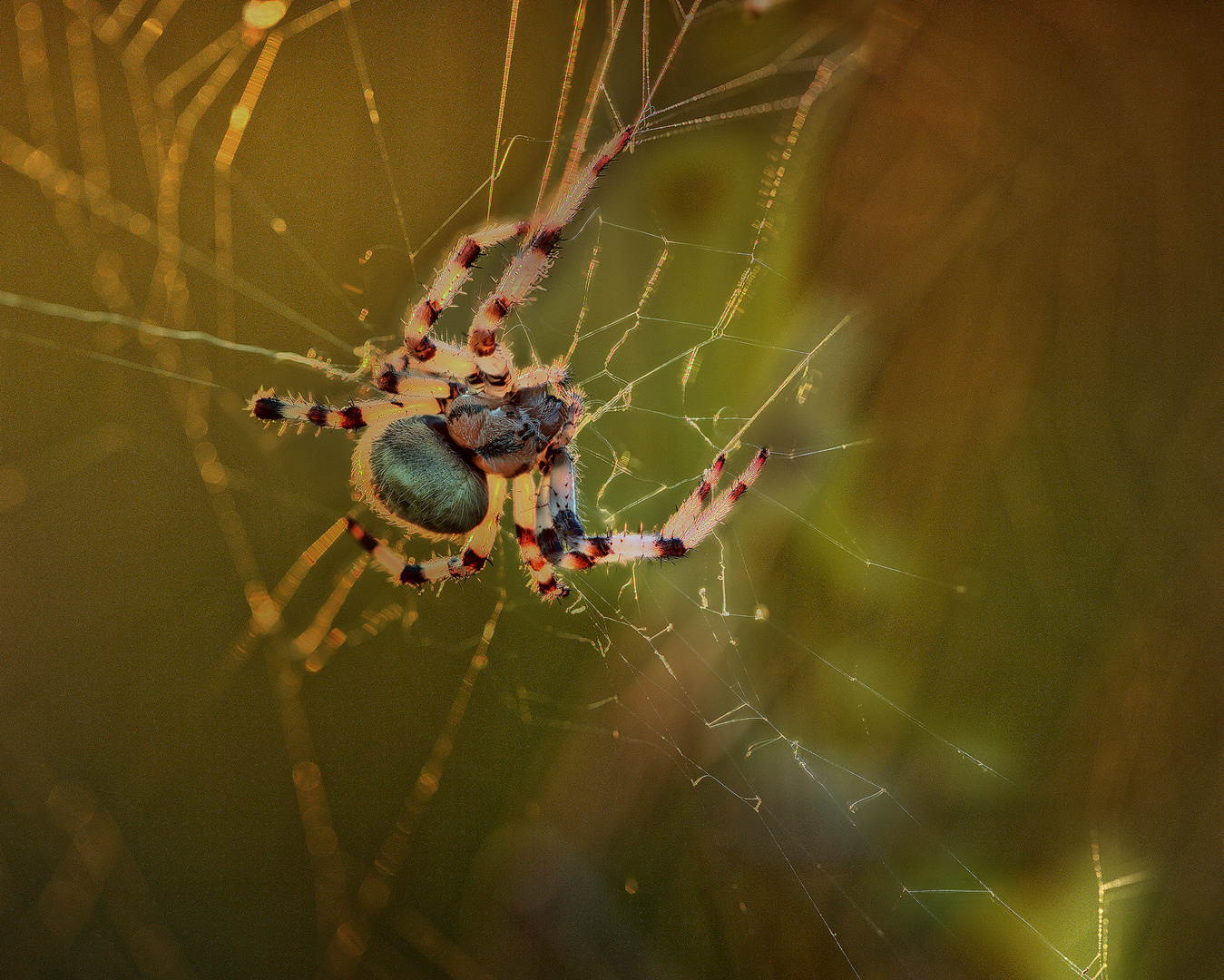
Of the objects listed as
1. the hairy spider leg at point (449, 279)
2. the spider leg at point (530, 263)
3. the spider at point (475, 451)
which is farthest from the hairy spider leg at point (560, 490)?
the hairy spider leg at point (449, 279)

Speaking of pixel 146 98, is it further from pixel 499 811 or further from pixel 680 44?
pixel 499 811

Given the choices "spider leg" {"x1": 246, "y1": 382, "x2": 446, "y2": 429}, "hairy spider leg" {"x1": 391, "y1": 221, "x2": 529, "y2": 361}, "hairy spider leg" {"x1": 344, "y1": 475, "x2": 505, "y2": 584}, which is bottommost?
"hairy spider leg" {"x1": 344, "y1": 475, "x2": 505, "y2": 584}

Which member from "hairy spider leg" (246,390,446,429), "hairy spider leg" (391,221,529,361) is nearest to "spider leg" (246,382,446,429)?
"hairy spider leg" (246,390,446,429)

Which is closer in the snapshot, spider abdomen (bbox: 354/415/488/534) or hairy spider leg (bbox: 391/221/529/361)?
hairy spider leg (bbox: 391/221/529/361)

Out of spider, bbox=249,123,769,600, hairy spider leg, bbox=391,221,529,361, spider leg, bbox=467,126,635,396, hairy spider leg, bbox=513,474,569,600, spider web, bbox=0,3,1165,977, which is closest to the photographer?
spider leg, bbox=467,126,635,396

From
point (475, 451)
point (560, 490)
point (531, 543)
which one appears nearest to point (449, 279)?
point (475, 451)

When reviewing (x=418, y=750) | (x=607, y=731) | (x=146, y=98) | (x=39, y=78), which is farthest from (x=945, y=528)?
(x=39, y=78)

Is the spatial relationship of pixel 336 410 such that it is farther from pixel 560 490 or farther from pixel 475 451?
pixel 560 490

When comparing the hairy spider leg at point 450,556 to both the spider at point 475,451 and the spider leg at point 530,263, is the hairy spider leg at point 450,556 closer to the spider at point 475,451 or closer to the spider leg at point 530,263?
the spider at point 475,451

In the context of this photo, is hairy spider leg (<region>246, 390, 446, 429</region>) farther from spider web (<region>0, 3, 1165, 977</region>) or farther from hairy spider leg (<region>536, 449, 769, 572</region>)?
hairy spider leg (<region>536, 449, 769, 572</region>)

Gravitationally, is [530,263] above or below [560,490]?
above
